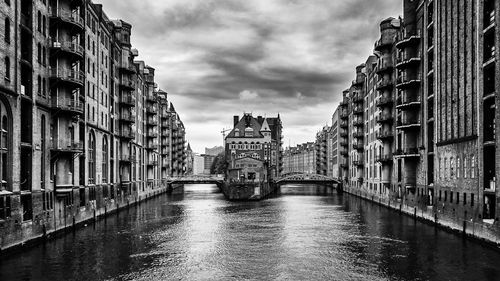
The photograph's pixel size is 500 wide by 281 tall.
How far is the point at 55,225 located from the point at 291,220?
27.0 meters

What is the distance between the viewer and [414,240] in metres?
40.8

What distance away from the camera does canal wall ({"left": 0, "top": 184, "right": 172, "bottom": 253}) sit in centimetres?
3216

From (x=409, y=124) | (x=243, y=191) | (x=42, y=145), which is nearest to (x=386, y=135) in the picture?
(x=409, y=124)

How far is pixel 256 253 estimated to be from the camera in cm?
3597

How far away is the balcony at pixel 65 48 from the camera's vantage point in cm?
4195

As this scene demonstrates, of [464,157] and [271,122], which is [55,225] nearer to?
[464,157]

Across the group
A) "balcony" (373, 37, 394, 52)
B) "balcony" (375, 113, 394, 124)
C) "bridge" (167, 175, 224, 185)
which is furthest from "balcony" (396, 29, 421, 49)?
"bridge" (167, 175, 224, 185)

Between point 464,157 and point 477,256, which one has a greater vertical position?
point 464,157

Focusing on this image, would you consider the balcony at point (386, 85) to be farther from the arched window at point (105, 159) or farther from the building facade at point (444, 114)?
the arched window at point (105, 159)

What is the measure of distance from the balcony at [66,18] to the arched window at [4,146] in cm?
1179

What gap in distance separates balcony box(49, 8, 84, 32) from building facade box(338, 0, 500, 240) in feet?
112

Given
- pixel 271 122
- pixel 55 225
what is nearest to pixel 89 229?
pixel 55 225

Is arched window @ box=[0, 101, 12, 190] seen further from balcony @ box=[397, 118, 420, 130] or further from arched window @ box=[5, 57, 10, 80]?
balcony @ box=[397, 118, 420, 130]

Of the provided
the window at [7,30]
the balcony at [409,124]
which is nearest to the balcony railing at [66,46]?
the window at [7,30]
